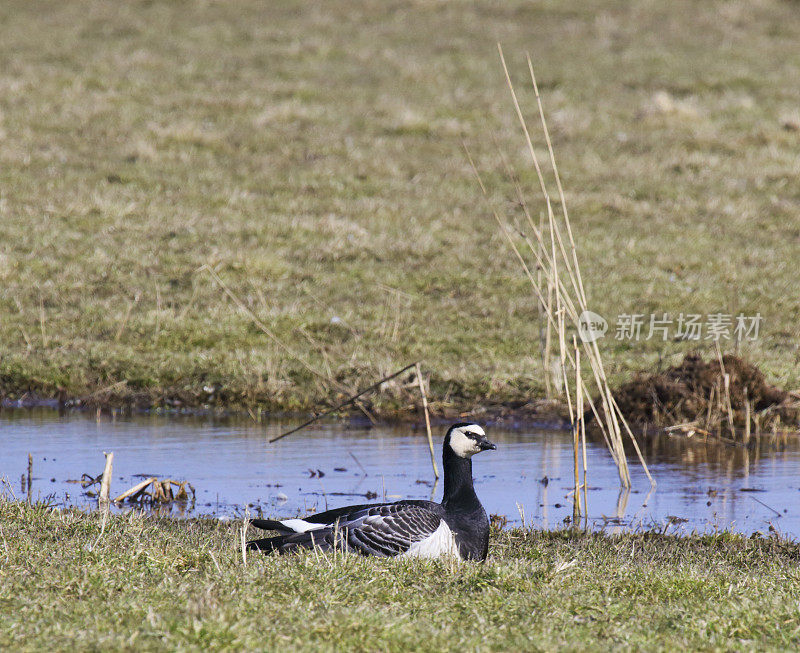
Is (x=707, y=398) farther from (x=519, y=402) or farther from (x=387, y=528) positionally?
(x=387, y=528)

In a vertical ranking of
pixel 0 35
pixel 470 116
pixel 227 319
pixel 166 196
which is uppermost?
pixel 0 35

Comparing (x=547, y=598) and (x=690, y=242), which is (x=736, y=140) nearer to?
(x=690, y=242)

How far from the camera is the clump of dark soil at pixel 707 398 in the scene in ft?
40.7

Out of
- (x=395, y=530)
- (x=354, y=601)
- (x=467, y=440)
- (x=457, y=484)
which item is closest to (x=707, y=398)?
(x=467, y=440)

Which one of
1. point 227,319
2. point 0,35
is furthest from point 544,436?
point 0,35

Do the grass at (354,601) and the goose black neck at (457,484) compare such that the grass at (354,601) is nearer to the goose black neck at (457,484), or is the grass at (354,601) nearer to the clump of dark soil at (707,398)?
the goose black neck at (457,484)

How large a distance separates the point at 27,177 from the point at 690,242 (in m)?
11.9

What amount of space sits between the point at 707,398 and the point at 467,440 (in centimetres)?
571

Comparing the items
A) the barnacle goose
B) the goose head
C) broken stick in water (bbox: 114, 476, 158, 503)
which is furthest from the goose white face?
broken stick in water (bbox: 114, 476, 158, 503)

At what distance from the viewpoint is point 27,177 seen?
2058 cm

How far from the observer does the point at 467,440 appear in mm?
7664

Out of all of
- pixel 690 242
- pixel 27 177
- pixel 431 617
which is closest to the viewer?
Answer: pixel 431 617

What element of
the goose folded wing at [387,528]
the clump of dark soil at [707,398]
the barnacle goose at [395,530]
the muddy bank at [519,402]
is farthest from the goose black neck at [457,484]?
the clump of dark soil at [707,398]

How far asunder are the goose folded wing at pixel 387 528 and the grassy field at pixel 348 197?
5.66 m
